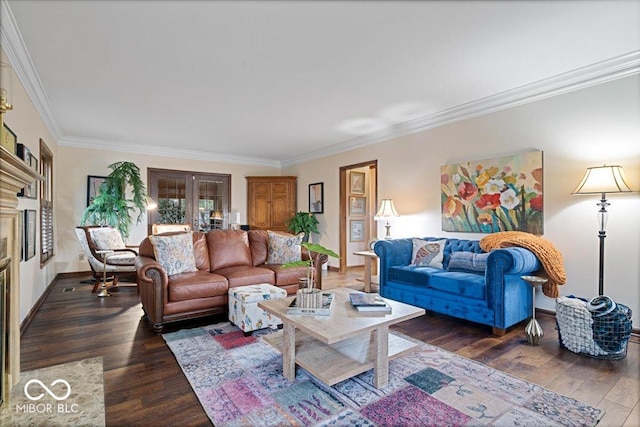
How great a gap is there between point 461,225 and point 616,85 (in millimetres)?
2015

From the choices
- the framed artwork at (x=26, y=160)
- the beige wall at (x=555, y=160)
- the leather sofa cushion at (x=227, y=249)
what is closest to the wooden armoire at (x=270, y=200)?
the beige wall at (x=555, y=160)

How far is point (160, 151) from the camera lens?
6508mm

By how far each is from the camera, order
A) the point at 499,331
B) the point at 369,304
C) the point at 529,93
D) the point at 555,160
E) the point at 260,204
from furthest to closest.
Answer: the point at 260,204 → the point at 529,93 → the point at 555,160 → the point at 499,331 → the point at 369,304

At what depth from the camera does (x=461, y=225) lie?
414 cm

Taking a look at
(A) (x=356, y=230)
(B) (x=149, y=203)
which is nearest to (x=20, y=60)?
(B) (x=149, y=203)

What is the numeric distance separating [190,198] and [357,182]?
3.66m

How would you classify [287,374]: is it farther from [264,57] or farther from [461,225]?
[461,225]

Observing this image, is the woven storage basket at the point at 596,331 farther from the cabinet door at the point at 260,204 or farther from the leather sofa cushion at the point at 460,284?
the cabinet door at the point at 260,204

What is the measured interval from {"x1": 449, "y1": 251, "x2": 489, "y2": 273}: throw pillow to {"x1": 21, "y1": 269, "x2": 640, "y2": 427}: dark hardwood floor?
56cm

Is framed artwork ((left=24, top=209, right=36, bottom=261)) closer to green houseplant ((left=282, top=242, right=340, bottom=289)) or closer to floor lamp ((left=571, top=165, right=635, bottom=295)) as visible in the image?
green houseplant ((left=282, top=242, right=340, bottom=289))

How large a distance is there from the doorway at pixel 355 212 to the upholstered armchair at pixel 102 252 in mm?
3632

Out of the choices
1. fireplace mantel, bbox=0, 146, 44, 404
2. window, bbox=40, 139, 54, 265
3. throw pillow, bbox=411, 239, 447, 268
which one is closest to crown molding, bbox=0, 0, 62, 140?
window, bbox=40, 139, 54, 265

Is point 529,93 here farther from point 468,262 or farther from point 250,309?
point 250,309

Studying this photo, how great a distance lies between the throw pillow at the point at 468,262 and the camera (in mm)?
3342
